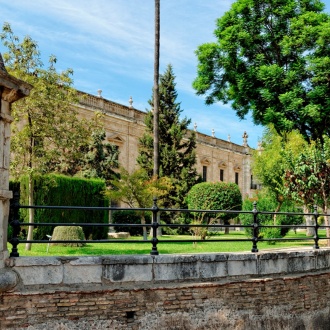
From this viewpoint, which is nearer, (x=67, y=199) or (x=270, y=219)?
(x=67, y=199)

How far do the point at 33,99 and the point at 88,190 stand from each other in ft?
20.1

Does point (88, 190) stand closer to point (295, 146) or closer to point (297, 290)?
point (297, 290)

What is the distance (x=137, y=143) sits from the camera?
3447 centimetres

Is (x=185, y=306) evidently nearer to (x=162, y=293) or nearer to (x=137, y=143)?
(x=162, y=293)

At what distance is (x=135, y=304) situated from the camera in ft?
24.0

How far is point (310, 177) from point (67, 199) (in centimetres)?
876

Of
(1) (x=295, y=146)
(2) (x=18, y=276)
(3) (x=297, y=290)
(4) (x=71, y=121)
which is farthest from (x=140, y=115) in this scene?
(2) (x=18, y=276)

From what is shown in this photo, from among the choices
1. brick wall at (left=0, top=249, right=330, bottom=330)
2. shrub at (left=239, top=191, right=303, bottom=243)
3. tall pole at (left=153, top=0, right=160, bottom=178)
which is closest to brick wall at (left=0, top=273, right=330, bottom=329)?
brick wall at (left=0, top=249, right=330, bottom=330)

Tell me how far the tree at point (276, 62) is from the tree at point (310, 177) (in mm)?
2658

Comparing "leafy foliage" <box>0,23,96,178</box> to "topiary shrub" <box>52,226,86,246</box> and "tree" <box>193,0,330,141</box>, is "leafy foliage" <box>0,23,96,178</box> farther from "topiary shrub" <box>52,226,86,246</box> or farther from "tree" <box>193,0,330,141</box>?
"tree" <box>193,0,330,141</box>

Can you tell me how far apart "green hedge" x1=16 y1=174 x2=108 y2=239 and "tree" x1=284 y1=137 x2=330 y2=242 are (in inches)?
275

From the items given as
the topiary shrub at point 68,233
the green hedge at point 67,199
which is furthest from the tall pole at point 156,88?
the topiary shrub at point 68,233

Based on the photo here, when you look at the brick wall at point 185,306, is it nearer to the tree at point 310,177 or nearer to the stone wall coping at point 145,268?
the stone wall coping at point 145,268

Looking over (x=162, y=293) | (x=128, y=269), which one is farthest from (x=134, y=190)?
(x=128, y=269)
